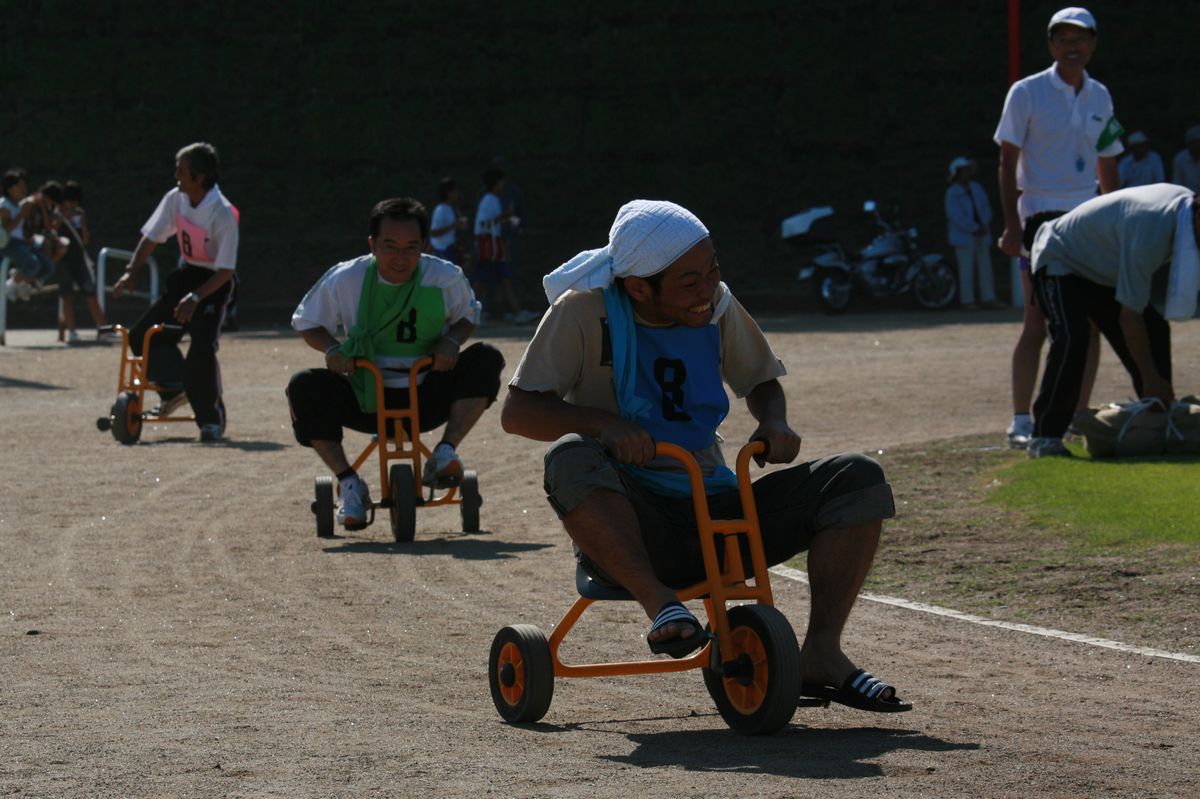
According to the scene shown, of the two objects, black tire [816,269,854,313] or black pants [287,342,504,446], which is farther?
black tire [816,269,854,313]

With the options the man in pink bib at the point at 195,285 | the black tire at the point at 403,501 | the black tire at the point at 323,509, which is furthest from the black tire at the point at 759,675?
the man in pink bib at the point at 195,285

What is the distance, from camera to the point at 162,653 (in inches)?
283

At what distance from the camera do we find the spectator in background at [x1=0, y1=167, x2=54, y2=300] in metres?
23.7

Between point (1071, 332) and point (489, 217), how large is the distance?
16863mm

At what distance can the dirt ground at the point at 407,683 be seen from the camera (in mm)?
5191

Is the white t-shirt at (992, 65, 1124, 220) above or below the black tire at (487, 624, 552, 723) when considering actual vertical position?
above

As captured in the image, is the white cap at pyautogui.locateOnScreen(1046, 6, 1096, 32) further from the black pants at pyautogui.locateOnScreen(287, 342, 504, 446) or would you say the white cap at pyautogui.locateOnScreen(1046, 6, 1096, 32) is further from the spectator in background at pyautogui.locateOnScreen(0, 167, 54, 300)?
the spectator in background at pyautogui.locateOnScreen(0, 167, 54, 300)

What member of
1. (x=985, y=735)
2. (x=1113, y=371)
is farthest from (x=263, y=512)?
(x=1113, y=371)

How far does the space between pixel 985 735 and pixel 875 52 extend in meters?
27.6

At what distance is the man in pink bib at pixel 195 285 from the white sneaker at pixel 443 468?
4236 millimetres

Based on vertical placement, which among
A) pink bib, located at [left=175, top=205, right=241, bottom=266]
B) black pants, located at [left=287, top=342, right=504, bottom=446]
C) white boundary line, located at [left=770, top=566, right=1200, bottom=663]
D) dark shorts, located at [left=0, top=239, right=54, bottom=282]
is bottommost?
white boundary line, located at [left=770, top=566, right=1200, bottom=663]

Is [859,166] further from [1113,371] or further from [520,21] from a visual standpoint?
[1113,371]

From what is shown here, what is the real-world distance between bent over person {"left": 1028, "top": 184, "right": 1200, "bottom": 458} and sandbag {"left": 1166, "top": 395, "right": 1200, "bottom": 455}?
0.09m

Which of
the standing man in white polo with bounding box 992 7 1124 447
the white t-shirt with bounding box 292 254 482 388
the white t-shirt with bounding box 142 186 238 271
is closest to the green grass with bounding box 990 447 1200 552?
the standing man in white polo with bounding box 992 7 1124 447
